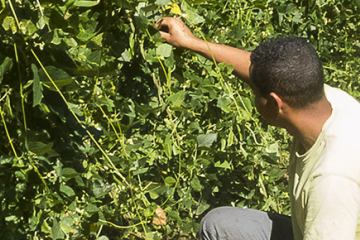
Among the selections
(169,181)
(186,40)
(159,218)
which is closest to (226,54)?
(186,40)

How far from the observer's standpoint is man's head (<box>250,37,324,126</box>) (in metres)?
1.28

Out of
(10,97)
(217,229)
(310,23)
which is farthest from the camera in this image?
(310,23)

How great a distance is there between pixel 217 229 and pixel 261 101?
0.71 meters

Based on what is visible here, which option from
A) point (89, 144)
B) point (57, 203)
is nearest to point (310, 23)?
point (89, 144)

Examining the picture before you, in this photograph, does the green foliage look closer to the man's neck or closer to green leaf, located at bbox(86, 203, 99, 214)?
green leaf, located at bbox(86, 203, 99, 214)

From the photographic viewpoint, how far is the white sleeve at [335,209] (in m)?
1.18

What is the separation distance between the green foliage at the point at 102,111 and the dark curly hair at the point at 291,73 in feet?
0.58

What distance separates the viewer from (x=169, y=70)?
1.44 metres

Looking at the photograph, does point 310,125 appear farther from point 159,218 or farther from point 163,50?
point 159,218

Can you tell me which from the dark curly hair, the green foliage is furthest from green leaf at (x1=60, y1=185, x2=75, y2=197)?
the dark curly hair

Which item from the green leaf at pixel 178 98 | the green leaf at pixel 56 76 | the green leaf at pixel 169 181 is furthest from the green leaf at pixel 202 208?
the green leaf at pixel 56 76

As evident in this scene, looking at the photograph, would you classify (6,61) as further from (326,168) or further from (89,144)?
(326,168)

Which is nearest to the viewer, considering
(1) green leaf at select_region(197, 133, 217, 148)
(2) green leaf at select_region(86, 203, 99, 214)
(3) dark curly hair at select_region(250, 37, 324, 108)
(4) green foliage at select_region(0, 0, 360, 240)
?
(4) green foliage at select_region(0, 0, 360, 240)

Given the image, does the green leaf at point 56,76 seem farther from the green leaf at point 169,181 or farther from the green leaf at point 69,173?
the green leaf at point 169,181
